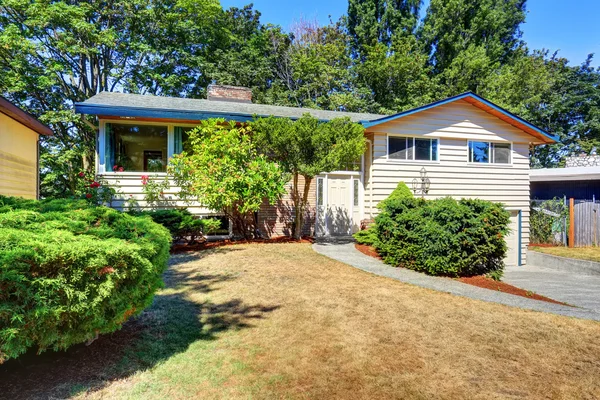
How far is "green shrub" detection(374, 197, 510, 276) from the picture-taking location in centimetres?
723

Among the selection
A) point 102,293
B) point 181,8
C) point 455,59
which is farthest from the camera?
point 455,59

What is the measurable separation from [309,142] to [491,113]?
7.36m

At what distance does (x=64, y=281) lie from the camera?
246 cm

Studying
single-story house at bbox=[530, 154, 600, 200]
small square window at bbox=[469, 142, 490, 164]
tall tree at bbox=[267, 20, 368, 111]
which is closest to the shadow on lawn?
small square window at bbox=[469, 142, 490, 164]

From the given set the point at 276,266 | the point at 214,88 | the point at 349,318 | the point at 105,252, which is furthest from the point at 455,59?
the point at 105,252

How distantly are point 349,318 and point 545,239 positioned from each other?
1396 cm

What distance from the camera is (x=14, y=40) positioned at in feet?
53.1

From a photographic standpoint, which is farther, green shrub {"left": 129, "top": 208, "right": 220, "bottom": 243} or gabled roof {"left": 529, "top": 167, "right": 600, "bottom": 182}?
gabled roof {"left": 529, "top": 167, "right": 600, "bottom": 182}

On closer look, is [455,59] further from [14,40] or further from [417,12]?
[14,40]

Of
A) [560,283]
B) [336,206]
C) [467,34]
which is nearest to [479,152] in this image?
[560,283]

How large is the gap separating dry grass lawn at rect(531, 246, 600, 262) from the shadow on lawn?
1168 cm

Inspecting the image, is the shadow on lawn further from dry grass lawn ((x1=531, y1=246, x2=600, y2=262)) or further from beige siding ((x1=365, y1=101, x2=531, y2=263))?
dry grass lawn ((x1=531, y1=246, x2=600, y2=262))

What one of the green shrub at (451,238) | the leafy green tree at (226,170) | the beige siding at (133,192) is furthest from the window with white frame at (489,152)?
the beige siding at (133,192)

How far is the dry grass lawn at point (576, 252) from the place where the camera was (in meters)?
11.2
